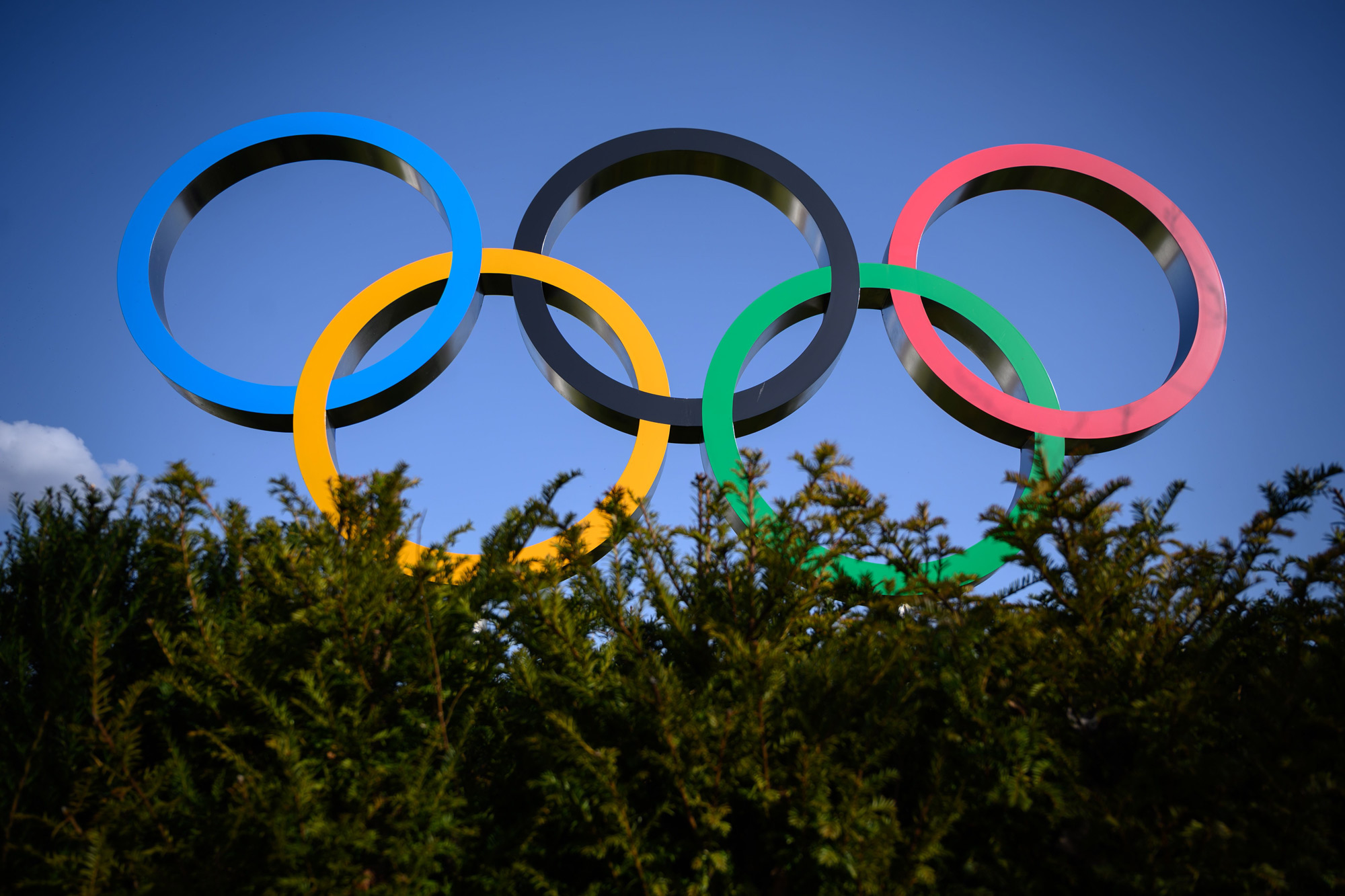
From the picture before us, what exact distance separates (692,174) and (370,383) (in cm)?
346

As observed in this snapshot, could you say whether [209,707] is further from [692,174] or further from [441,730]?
[692,174]

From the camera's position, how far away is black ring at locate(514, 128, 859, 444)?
5.85 metres

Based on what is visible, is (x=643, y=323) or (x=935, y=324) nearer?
(x=643, y=323)

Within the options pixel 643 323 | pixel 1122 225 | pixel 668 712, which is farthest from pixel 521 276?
pixel 1122 225

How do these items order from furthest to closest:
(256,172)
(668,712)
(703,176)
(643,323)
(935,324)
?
(703,176) < (256,172) < (935,324) < (643,323) < (668,712)

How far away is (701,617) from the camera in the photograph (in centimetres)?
312

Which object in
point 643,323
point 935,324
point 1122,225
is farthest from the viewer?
point 1122,225

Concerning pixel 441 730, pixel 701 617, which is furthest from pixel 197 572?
pixel 701 617

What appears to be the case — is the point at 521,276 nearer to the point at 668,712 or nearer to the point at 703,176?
the point at 703,176

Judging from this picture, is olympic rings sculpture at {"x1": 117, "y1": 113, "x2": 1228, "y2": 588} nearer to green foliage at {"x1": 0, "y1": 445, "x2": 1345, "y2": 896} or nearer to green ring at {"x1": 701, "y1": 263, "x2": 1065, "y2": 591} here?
green ring at {"x1": 701, "y1": 263, "x2": 1065, "y2": 591}

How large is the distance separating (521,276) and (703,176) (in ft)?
6.76

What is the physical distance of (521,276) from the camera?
626 centimetres

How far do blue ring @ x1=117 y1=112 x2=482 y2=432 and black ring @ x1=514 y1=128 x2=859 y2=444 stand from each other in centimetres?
54

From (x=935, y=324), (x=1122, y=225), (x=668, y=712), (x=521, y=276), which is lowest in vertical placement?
(x=668, y=712)
